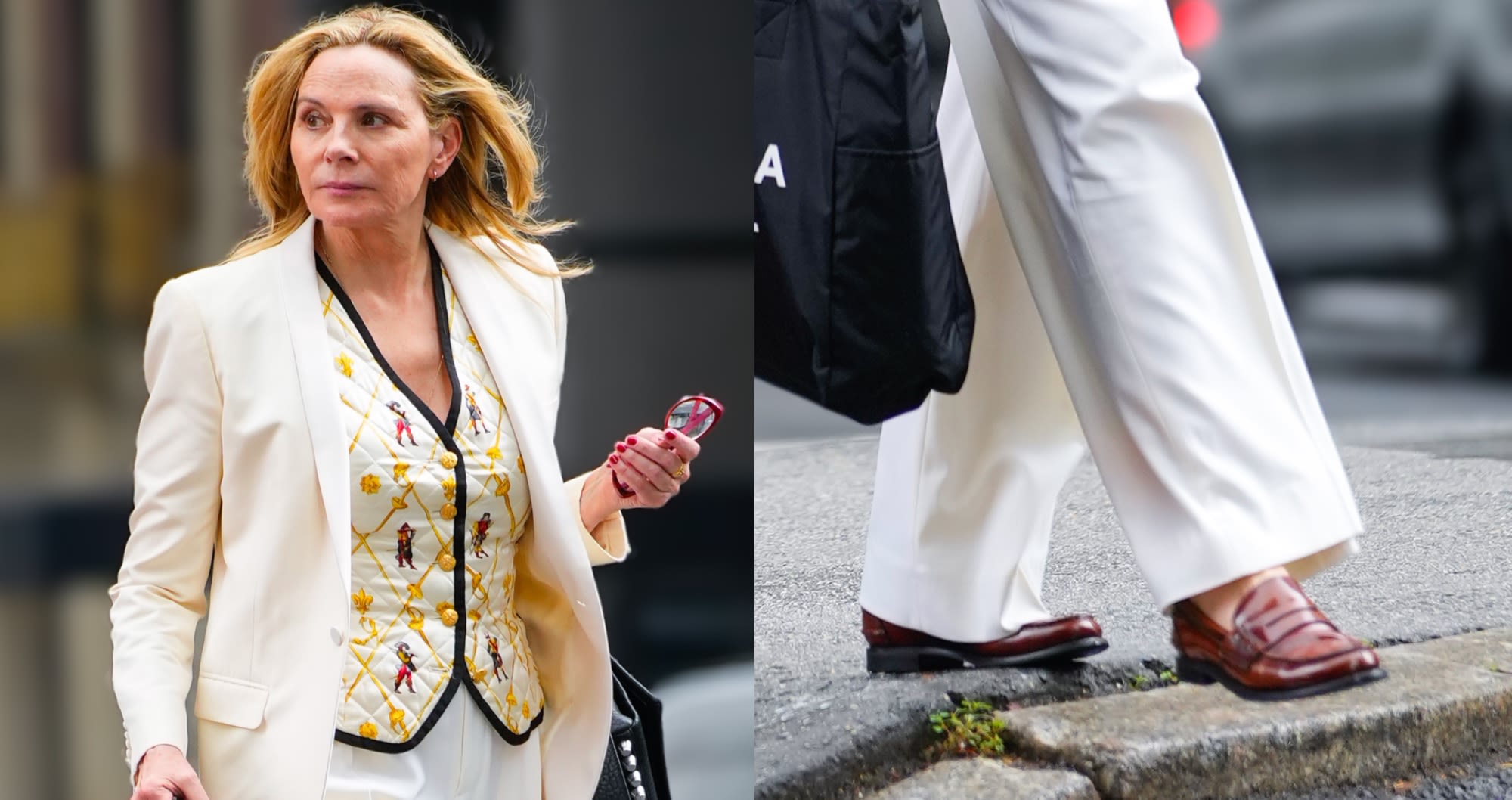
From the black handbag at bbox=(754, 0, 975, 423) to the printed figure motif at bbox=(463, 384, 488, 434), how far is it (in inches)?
23.1

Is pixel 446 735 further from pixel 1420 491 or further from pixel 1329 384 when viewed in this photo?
pixel 1329 384

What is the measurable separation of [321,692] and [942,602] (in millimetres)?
1131

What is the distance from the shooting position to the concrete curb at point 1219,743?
202cm

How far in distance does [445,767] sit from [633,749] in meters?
0.24

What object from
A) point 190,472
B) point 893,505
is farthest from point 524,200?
point 893,505

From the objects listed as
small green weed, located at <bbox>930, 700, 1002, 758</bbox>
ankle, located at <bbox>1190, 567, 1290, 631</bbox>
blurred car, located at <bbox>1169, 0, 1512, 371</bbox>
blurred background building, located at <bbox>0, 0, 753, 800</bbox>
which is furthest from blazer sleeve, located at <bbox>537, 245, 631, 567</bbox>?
blurred car, located at <bbox>1169, 0, 1512, 371</bbox>

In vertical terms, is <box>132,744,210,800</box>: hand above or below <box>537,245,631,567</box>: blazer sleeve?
below

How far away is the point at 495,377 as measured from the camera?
157cm

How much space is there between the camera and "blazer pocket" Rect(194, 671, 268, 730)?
145 cm

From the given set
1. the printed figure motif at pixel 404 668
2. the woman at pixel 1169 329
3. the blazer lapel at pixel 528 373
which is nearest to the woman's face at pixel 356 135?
the blazer lapel at pixel 528 373

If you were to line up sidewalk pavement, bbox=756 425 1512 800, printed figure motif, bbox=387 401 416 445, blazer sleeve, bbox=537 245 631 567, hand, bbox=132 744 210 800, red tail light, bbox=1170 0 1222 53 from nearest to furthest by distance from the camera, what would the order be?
hand, bbox=132 744 210 800, printed figure motif, bbox=387 401 416 445, blazer sleeve, bbox=537 245 631 567, sidewalk pavement, bbox=756 425 1512 800, red tail light, bbox=1170 0 1222 53

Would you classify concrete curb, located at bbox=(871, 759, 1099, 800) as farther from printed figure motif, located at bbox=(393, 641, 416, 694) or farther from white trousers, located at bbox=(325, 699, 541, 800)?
printed figure motif, located at bbox=(393, 641, 416, 694)

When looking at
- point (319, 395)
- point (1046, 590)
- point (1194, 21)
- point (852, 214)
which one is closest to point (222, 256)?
point (319, 395)

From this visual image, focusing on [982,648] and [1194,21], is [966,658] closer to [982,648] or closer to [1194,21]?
[982,648]
